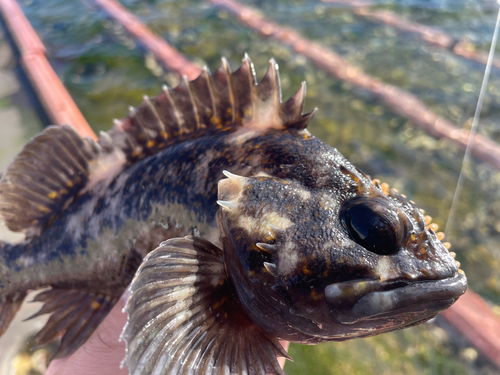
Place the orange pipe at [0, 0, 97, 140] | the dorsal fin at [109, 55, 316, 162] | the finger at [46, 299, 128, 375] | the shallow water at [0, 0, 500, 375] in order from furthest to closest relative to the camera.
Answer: the orange pipe at [0, 0, 97, 140], the shallow water at [0, 0, 500, 375], the finger at [46, 299, 128, 375], the dorsal fin at [109, 55, 316, 162]

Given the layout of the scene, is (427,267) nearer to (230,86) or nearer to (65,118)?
(230,86)

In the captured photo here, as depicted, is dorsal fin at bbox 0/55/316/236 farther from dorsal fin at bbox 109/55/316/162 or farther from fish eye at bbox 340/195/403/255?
fish eye at bbox 340/195/403/255

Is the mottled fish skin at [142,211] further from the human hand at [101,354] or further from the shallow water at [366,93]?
the shallow water at [366,93]

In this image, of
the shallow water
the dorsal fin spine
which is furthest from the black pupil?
the shallow water

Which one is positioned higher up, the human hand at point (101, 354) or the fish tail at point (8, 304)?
the fish tail at point (8, 304)

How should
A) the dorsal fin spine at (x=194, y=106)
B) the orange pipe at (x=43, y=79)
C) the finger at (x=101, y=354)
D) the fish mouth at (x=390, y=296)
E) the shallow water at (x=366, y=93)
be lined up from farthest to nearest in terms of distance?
the orange pipe at (x=43, y=79), the shallow water at (x=366, y=93), the finger at (x=101, y=354), the dorsal fin spine at (x=194, y=106), the fish mouth at (x=390, y=296)

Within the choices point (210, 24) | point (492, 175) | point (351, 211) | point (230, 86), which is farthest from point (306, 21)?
point (351, 211)

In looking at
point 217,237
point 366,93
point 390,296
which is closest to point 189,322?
point 217,237

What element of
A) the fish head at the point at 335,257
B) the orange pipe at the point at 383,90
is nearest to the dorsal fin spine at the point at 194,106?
the fish head at the point at 335,257

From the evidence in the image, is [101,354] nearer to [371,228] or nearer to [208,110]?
[208,110]
